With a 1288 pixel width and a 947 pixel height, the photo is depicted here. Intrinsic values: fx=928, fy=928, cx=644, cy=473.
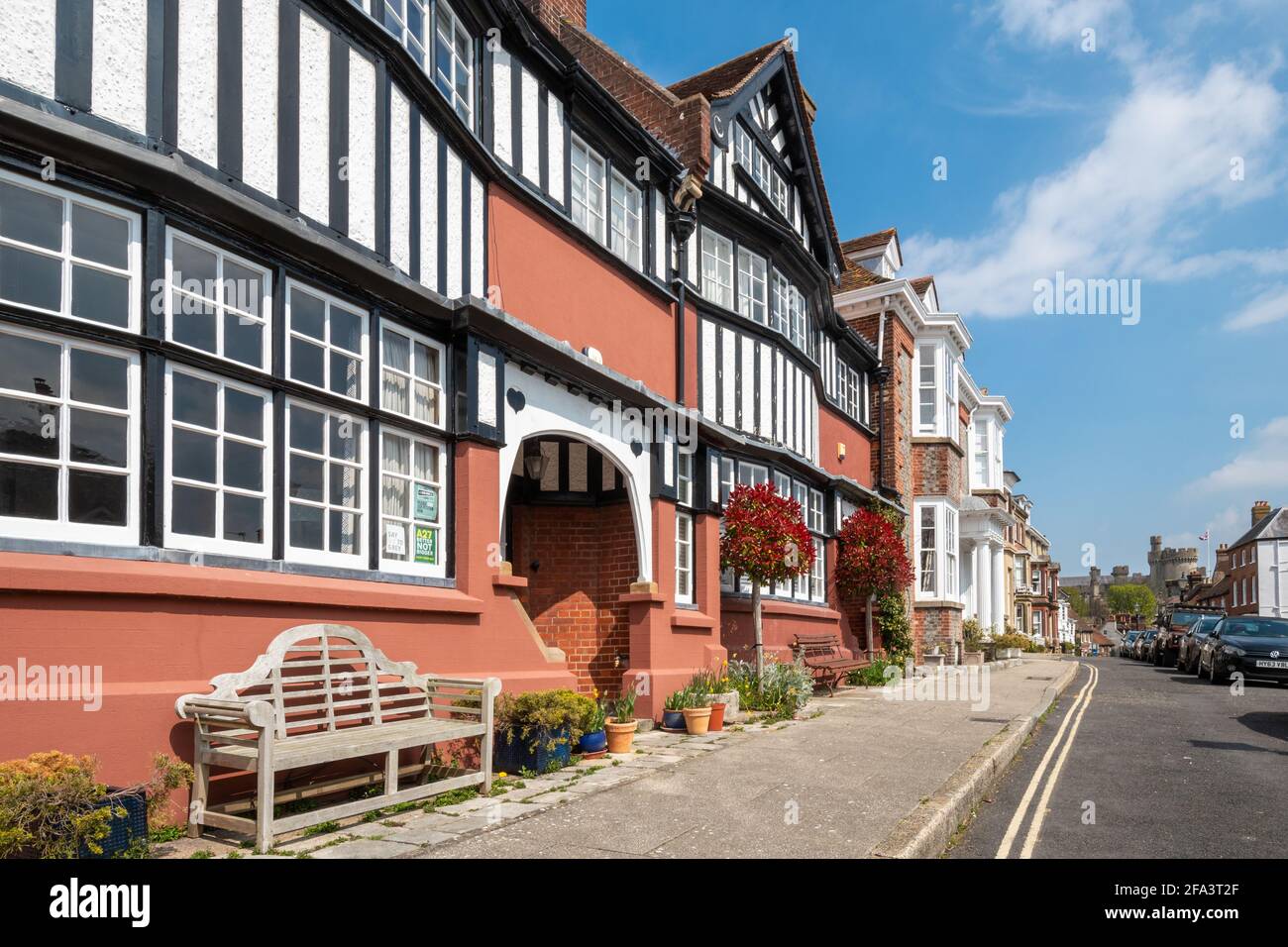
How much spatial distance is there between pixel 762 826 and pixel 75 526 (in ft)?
15.3

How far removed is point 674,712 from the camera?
36.8 ft

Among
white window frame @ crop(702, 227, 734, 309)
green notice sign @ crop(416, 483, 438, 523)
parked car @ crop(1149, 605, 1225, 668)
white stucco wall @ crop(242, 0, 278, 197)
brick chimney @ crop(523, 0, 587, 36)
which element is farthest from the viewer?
parked car @ crop(1149, 605, 1225, 668)

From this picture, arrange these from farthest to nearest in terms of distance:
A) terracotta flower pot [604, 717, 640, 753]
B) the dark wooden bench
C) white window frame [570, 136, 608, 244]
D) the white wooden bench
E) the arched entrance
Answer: the dark wooden bench < the arched entrance < white window frame [570, 136, 608, 244] < terracotta flower pot [604, 717, 640, 753] < the white wooden bench

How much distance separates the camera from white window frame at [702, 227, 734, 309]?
14742mm

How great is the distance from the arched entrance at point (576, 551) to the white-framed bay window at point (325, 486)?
443cm

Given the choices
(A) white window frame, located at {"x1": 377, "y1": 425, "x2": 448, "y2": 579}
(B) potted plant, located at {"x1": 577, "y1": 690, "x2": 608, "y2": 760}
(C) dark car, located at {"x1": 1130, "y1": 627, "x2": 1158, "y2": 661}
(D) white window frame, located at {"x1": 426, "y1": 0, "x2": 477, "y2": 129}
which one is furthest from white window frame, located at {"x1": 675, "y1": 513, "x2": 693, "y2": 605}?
(C) dark car, located at {"x1": 1130, "y1": 627, "x2": 1158, "y2": 661}

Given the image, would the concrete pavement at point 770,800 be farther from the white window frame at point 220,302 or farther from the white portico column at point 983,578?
the white portico column at point 983,578

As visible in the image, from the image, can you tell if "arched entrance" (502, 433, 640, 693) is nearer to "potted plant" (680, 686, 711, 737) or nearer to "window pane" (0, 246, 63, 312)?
"potted plant" (680, 686, 711, 737)

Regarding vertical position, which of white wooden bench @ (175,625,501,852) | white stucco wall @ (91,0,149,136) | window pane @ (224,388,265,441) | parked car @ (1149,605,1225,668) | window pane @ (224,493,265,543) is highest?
white stucco wall @ (91,0,149,136)

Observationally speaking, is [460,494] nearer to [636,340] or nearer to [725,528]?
[636,340]

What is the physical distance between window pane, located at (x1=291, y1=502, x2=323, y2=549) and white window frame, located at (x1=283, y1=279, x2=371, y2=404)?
3.00ft

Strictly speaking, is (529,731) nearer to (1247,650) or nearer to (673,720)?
(673,720)

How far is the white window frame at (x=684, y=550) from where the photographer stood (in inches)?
514

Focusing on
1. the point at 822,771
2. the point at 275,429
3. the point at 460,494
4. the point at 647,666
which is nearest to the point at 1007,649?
the point at 647,666
